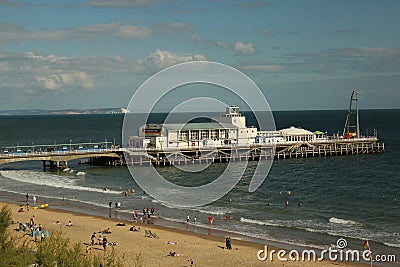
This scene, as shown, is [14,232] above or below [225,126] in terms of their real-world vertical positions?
below

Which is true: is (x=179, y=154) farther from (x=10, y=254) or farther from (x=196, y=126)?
(x=10, y=254)

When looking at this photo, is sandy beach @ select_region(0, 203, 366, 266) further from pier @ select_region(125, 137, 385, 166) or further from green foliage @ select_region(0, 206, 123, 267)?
pier @ select_region(125, 137, 385, 166)

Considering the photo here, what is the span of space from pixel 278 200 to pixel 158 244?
18.2 meters

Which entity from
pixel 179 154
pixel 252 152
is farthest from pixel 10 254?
pixel 252 152

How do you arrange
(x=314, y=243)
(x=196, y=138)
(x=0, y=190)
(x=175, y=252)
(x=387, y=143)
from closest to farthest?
(x=175, y=252) → (x=314, y=243) → (x=0, y=190) → (x=196, y=138) → (x=387, y=143)

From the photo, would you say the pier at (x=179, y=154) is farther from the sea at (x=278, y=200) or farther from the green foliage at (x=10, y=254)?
the green foliage at (x=10, y=254)

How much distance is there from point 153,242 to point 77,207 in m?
14.2

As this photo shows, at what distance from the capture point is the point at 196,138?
76.4 metres

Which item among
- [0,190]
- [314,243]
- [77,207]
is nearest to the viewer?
[314,243]

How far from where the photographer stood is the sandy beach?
29.3 m

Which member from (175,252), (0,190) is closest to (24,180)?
(0,190)

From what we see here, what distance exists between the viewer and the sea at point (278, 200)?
1421 inches

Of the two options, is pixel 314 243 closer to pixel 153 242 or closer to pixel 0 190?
pixel 153 242

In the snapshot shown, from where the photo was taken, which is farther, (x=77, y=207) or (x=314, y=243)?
(x=77, y=207)
